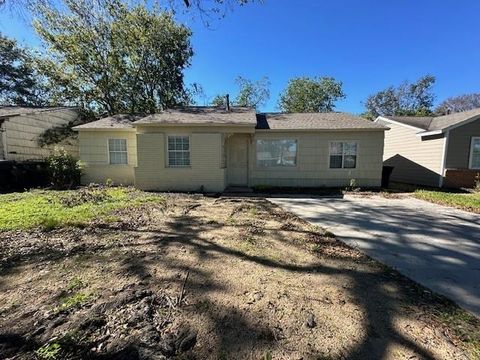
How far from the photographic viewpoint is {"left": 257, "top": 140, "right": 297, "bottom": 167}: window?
12180 mm

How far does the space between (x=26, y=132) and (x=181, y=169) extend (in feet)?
26.6

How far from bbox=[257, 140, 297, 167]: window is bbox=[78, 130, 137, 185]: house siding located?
230 inches

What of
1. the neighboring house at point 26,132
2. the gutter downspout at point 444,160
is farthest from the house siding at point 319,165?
the neighboring house at point 26,132

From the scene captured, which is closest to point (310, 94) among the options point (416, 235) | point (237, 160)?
point (237, 160)

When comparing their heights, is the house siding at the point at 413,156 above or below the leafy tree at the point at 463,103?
below

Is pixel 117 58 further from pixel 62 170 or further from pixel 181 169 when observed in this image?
pixel 181 169

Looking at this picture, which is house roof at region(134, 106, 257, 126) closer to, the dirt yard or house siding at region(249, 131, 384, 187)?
house siding at region(249, 131, 384, 187)

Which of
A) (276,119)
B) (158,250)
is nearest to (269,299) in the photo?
(158,250)

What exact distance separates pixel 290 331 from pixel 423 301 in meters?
1.58

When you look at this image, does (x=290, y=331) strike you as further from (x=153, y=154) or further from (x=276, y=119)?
(x=276, y=119)

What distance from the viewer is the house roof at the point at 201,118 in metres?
11.0

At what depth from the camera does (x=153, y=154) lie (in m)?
11.1

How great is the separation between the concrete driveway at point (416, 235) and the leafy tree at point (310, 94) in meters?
26.3

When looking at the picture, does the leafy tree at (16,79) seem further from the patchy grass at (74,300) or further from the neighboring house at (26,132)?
the patchy grass at (74,300)
